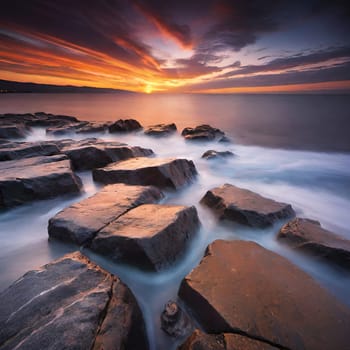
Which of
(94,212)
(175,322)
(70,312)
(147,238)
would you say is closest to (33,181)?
(94,212)

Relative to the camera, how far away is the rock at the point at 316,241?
1.90 metres

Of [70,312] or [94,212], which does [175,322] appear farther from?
[94,212]

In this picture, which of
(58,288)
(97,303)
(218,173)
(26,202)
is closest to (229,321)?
(97,303)

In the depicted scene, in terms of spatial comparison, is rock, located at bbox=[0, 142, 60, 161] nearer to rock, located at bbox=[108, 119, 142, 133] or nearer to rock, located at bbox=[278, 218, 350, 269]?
rock, located at bbox=[278, 218, 350, 269]

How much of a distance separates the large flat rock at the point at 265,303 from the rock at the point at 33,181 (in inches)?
91.1

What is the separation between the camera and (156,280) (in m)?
1.71

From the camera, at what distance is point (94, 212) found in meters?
2.20

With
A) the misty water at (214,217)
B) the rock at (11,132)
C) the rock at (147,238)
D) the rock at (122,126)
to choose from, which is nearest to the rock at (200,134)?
the misty water at (214,217)

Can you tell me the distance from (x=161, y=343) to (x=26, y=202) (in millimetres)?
2416

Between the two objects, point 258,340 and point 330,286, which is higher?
point 258,340

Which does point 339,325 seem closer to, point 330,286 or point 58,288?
point 330,286

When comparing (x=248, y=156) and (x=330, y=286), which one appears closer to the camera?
(x=330, y=286)

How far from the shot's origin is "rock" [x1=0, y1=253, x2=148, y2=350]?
1.06 meters

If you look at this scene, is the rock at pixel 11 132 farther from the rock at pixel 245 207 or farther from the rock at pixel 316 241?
the rock at pixel 316 241
